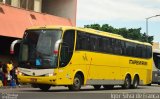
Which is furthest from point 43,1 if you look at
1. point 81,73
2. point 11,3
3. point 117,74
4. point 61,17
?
point 81,73

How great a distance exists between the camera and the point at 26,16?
36.3 m

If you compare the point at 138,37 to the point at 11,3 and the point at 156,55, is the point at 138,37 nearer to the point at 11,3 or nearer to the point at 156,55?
the point at 156,55

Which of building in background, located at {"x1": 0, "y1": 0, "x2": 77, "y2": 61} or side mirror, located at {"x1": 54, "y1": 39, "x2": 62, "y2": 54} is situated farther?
building in background, located at {"x1": 0, "y1": 0, "x2": 77, "y2": 61}

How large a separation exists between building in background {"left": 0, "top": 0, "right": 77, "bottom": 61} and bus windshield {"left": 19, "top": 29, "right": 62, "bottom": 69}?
9.36 meters

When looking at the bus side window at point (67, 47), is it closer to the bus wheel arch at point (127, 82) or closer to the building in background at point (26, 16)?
the bus wheel arch at point (127, 82)

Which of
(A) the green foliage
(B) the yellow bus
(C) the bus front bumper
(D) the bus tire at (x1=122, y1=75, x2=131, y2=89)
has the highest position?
(A) the green foliage

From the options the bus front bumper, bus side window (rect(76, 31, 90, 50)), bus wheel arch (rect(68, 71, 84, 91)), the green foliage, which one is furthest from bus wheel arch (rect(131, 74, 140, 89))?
the green foliage

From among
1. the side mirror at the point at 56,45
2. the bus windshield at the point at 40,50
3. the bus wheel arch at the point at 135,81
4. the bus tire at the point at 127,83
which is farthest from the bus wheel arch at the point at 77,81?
the bus wheel arch at the point at 135,81

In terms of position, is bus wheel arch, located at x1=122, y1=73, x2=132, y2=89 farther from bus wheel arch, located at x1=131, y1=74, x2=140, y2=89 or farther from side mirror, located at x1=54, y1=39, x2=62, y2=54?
side mirror, located at x1=54, y1=39, x2=62, y2=54

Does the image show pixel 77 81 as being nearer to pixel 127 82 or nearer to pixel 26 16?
pixel 127 82

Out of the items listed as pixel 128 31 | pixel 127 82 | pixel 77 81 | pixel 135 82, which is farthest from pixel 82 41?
pixel 128 31

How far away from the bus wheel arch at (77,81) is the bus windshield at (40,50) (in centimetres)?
198

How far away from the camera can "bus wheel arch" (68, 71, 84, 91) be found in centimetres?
2408

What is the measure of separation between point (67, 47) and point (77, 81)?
217 cm
